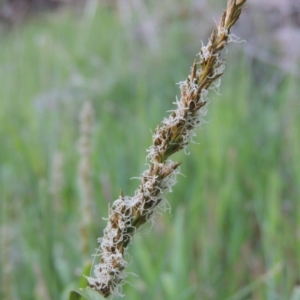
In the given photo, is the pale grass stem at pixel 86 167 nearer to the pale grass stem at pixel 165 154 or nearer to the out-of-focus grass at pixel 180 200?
the out-of-focus grass at pixel 180 200

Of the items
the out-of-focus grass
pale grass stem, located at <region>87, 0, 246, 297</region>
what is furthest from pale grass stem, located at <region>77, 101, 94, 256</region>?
pale grass stem, located at <region>87, 0, 246, 297</region>

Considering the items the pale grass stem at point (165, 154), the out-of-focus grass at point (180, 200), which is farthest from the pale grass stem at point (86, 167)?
the pale grass stem at point (165, 154)

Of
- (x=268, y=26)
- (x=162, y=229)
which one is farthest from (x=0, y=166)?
(x=268, y=26)

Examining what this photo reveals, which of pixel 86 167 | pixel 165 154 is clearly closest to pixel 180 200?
pixel 86 167

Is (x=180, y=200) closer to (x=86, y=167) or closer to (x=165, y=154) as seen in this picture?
(x=86, y=167)

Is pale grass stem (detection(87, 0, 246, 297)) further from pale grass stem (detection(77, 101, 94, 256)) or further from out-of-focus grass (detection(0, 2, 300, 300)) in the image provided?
pale grass stem (detection(77, 101, 94, 256))
